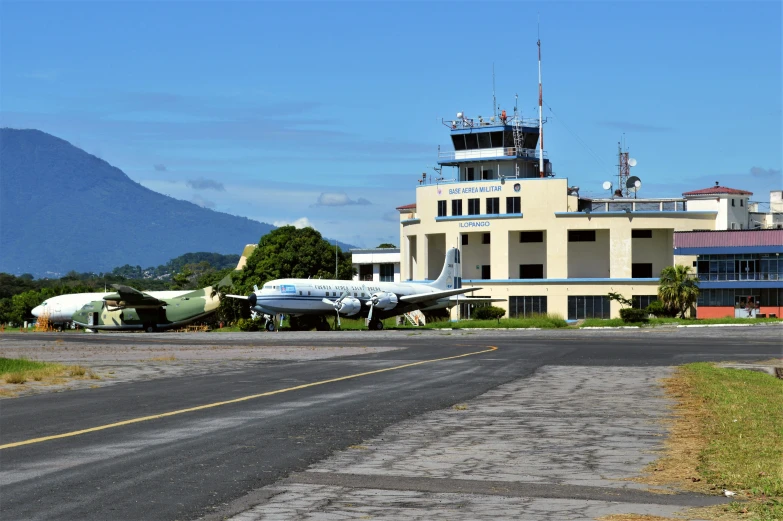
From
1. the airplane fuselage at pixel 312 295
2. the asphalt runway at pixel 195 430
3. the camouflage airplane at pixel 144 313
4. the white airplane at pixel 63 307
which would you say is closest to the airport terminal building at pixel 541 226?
the airplane fuselage at pixel 312 295

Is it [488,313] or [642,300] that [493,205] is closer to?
[488,313]

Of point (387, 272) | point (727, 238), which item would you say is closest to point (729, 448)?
point (727, 238)

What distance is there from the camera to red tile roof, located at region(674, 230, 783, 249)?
82.2 m

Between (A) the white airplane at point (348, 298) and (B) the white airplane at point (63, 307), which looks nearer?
(A) the white airplane at point (348, 298)

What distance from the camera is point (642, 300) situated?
295 ft

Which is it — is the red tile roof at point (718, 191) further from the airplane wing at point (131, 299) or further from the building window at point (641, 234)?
the airplane wing at point (131, 299)

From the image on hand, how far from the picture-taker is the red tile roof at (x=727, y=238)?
8219 cm

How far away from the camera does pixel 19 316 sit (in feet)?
422

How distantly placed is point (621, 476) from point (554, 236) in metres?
82.7

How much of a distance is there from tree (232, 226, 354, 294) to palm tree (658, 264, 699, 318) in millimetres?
34067

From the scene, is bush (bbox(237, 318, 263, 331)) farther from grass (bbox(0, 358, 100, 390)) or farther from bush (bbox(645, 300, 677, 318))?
grass (bbox(0, 358, 100, 390))

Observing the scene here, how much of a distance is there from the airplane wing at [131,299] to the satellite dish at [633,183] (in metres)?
50.4

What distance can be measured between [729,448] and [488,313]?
240 ft

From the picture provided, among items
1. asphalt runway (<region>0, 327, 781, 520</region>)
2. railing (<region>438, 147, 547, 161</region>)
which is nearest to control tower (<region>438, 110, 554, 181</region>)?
railing (<region>438, 147, 547, 161</region>)
